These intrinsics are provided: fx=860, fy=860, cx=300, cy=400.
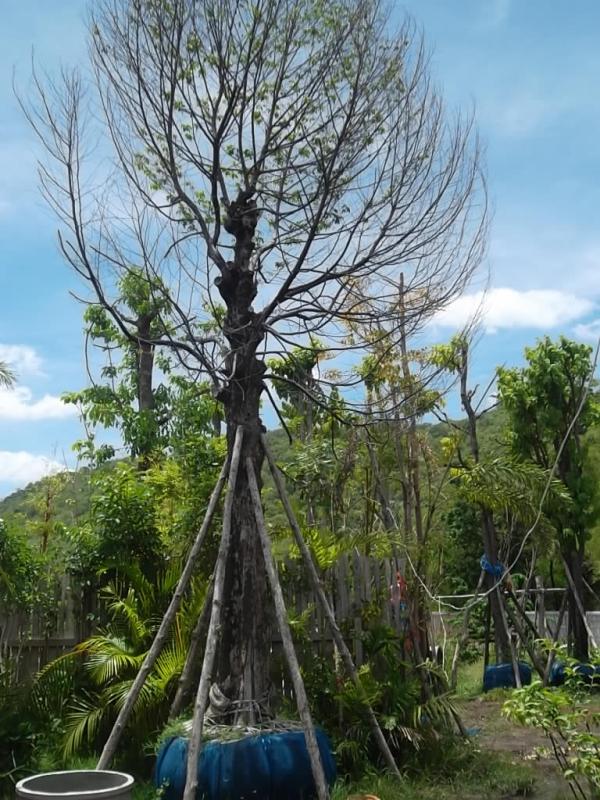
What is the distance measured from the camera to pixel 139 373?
1956 cm

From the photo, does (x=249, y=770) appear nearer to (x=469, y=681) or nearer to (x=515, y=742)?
(x=515, y=742)

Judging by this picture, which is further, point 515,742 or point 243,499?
point 515,742

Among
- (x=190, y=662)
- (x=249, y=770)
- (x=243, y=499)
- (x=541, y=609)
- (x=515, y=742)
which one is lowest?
(x=515, y=742)

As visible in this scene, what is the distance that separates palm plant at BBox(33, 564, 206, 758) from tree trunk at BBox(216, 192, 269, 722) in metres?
0.96

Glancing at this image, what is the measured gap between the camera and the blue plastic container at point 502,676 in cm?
1171

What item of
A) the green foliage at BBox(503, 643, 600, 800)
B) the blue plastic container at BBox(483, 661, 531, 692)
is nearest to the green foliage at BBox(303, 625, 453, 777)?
the green foliage at BBox(503, 643, 600, 800)

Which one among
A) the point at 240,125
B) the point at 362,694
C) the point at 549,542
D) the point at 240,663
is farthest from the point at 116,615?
the point at 549,542

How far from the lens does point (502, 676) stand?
11719 mm

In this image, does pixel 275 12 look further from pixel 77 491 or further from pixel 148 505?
pixel 77 491

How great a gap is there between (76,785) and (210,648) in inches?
49.2

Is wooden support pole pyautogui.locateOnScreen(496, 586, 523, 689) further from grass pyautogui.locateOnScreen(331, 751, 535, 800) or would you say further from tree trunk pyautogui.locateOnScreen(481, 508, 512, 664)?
grass pyautogui.locateOnScreen(331, 751, 535, 800)

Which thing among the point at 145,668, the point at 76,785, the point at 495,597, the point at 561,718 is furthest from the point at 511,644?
the point at 76,785

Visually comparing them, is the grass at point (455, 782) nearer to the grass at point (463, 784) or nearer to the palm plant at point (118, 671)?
the grass at point (463, 784)

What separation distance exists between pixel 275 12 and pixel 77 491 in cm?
1155
